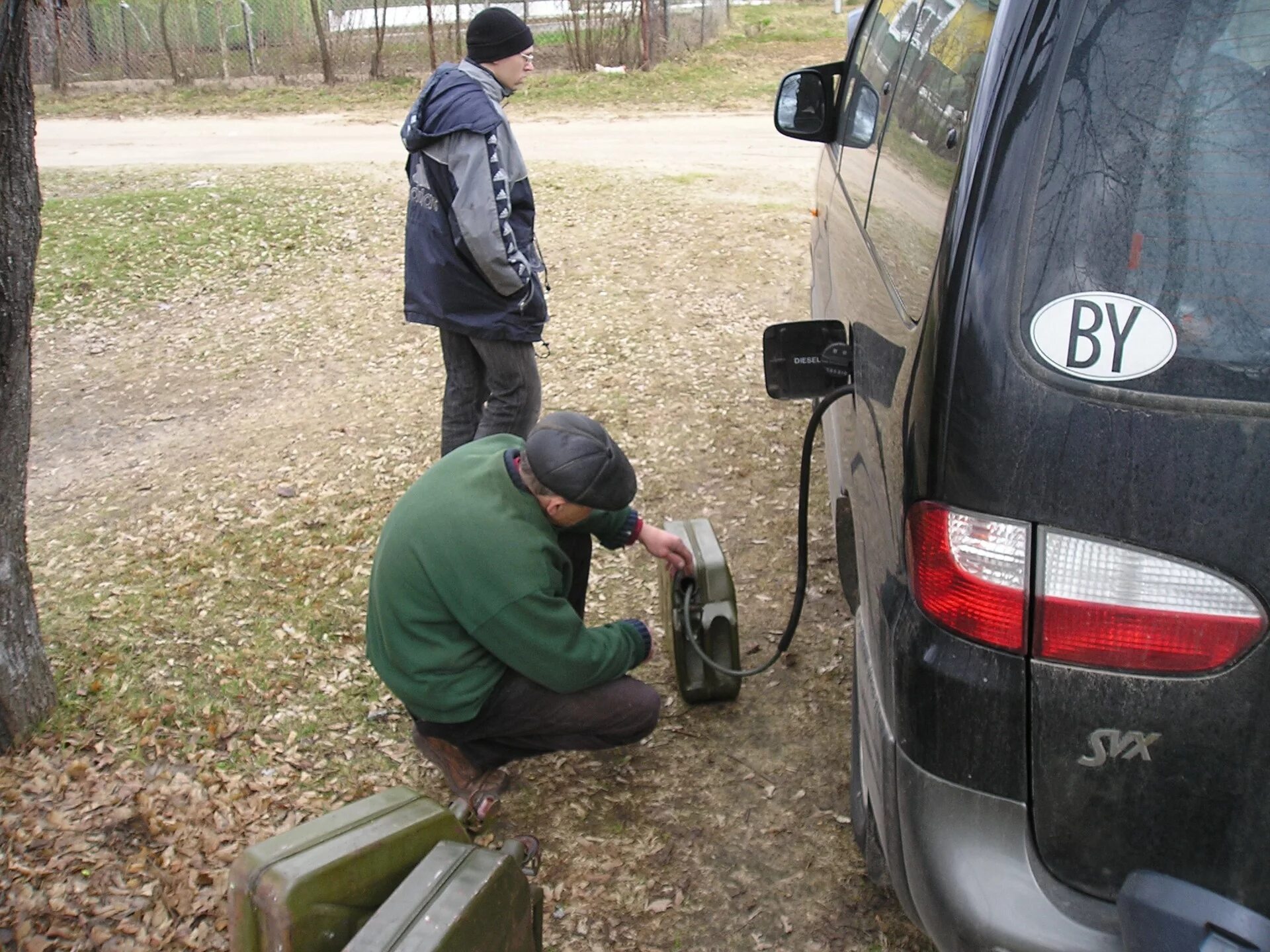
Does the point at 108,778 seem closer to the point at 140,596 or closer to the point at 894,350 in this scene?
the point at 140,596

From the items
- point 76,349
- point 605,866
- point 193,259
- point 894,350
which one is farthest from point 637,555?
point 193,259

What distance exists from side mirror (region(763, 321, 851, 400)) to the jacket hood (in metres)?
1.40

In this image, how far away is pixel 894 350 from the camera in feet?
7.11

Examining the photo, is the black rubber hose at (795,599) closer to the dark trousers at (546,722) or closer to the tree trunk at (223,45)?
the dark trousers at (546,722)

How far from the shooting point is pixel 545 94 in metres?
15.4

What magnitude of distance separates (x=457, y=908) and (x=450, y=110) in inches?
109

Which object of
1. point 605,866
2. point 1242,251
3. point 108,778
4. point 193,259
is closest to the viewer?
point 1242,251

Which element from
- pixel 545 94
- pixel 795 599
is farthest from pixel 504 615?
pixel 545 94

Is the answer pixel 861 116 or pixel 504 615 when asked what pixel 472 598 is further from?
pixel 861 116

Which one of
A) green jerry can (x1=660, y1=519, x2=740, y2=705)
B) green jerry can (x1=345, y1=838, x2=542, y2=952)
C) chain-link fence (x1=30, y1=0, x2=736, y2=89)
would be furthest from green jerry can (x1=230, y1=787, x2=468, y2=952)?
chain-link fence (x1=30, y1=0, x2=736, y2=89)

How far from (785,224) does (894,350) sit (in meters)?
6.67

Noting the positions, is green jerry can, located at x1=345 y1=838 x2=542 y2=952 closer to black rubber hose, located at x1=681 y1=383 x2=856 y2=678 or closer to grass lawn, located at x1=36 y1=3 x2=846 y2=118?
black rubber hose, located at x1=681 y1=383 x2=856 y2=678

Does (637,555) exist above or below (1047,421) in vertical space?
below

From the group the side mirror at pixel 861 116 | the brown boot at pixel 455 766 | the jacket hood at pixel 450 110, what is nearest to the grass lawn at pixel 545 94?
the jacket hood at pixel 450 110
